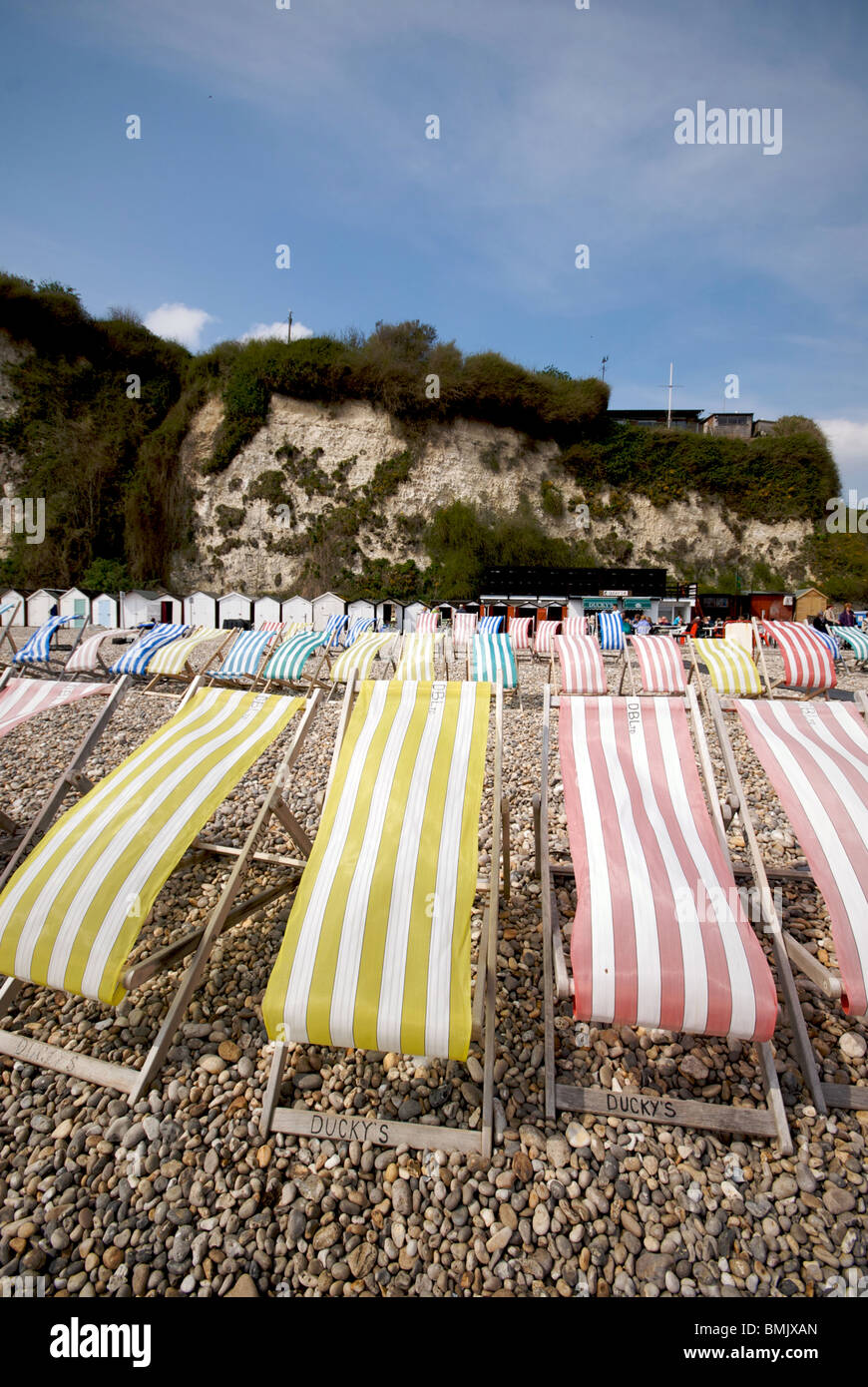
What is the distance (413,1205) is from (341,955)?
23.4 inches

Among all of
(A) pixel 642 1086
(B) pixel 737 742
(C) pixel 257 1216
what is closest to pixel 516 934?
(A) pixel 642 1086

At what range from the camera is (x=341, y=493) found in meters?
29.4

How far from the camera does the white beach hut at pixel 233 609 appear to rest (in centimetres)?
2348

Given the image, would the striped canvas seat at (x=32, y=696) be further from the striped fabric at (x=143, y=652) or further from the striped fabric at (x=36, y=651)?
the striped fabric at (x=36, y=651)

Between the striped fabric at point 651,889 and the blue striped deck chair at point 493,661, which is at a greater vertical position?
the blue striped deck chair at point 493,661

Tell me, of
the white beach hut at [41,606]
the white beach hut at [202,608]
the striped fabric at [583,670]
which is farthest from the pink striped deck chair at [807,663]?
the white beach hut at [41,606]

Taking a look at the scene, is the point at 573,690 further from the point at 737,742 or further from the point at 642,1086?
the point at 642,1086

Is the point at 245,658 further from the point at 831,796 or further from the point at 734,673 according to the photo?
the point at 831,796

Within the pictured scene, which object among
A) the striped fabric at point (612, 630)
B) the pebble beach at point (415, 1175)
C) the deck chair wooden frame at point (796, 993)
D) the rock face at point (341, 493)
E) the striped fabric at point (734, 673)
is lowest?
the pebble beach at point (415, 1175)

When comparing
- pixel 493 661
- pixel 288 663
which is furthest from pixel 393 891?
pixel 288 663

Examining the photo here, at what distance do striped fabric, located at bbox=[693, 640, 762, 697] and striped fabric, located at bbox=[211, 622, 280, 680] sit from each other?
193 inches

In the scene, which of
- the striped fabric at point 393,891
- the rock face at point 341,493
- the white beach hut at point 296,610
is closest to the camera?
the striped fabric at point 393,891

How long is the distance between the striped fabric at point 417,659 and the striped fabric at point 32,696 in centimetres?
361

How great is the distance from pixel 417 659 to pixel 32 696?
4.20 m
